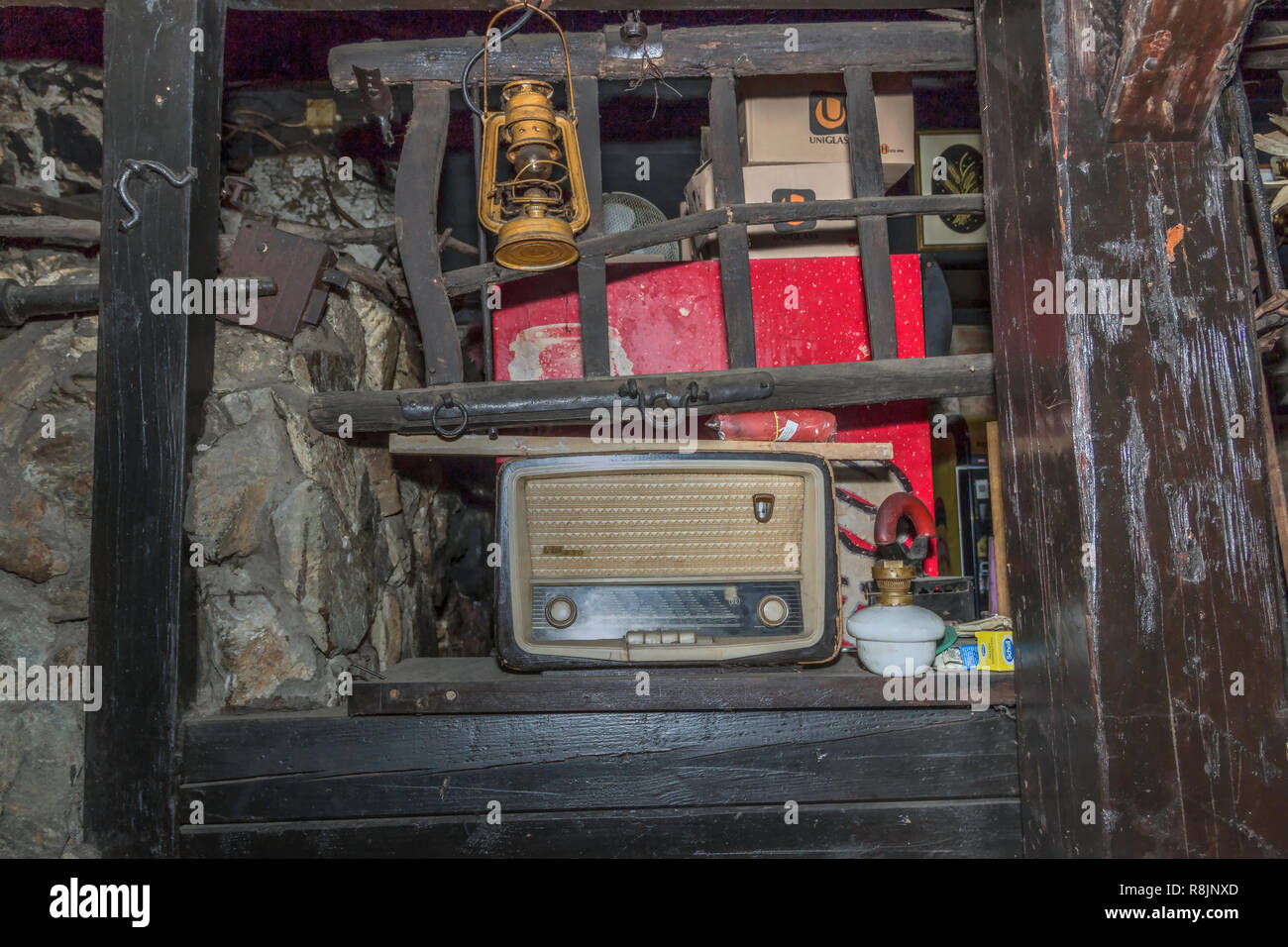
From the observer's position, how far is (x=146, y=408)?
2.59 meters

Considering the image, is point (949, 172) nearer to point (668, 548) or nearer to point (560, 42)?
point (560, 42)

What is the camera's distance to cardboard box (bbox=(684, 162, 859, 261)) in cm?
348

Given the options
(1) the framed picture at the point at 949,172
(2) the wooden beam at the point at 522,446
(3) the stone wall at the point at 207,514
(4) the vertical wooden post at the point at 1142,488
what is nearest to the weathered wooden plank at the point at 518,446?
(2) the wooden beam at the point at 522,446

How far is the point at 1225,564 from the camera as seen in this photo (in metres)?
2.06

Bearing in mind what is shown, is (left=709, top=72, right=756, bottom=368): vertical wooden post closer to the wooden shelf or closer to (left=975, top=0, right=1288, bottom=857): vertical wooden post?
(left=975, top=0, right=1288, bottom=857): vertical wooden post

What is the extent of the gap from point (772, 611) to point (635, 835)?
0.76 metres

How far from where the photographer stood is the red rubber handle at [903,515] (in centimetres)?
289

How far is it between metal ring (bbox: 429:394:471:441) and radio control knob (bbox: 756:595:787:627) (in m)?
1.07

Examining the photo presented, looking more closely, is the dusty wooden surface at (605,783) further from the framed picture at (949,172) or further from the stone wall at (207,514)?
the framed picture at (949,172)

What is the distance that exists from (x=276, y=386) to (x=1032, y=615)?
95.0 inches

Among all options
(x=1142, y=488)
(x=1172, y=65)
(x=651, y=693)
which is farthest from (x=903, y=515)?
(x=1172, y=65)

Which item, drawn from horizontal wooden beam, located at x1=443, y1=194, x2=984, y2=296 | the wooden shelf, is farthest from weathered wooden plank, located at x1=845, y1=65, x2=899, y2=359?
the wooden shelf
